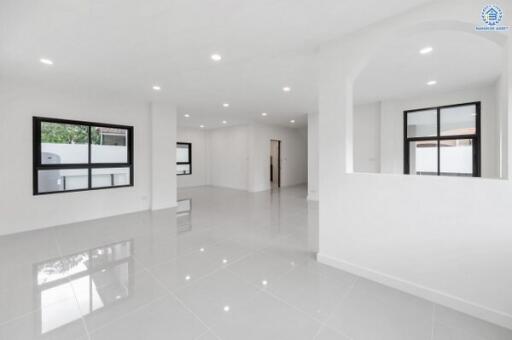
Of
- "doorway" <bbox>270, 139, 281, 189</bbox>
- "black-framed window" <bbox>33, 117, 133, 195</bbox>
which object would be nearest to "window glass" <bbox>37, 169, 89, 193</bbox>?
"black-framed window" <bbox>33, 117, 133, 195</bbox>

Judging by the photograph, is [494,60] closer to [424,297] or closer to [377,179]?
[377,179]

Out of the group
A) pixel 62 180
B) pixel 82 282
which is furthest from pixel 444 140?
pixel 62 180

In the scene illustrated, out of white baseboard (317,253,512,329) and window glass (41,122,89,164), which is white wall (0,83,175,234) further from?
white baseboard (317,253,512,329)

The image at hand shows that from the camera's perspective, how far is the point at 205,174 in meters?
10.7

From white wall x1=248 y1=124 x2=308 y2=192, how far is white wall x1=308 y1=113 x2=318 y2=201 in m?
2.32

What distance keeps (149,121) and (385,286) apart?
233 inches

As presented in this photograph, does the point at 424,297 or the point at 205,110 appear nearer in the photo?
the point at 424,297

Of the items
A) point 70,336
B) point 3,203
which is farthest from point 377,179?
point 3,203

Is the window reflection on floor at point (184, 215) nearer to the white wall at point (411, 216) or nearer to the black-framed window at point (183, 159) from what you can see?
the white wall at point (411, 216)

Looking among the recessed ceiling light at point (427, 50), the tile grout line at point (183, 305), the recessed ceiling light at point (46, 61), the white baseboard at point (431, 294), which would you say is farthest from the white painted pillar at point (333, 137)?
the recessed ceiling light at point (46, 61)

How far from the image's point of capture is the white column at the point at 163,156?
566cm

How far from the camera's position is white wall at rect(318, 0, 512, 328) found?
70.5 inches

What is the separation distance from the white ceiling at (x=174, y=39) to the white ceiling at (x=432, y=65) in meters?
0.85

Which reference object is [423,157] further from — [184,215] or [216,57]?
[184,215]
